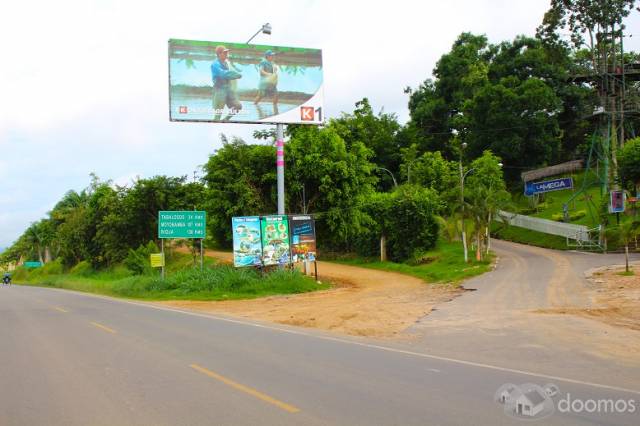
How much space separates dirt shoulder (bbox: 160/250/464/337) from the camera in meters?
15.2

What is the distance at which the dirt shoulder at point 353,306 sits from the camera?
15.2 meters

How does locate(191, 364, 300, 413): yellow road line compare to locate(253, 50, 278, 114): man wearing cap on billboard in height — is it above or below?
below

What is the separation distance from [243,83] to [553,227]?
27.2 metres

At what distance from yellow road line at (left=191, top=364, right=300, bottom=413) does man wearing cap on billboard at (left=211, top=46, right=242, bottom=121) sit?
1928cm

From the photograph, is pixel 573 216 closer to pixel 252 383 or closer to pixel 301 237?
pixel 301 237

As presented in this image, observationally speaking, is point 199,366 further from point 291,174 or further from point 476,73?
point 476,73

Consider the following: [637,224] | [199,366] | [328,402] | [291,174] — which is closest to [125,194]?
[291,174]

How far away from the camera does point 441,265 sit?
33000 mm

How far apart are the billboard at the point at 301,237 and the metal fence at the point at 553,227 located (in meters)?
12.9

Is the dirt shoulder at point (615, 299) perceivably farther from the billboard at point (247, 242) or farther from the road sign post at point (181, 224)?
the road sign post at point (181, 224)

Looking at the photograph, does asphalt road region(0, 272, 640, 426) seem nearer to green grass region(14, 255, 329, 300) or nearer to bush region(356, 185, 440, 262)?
green grass region(14, 255, 329, 300)

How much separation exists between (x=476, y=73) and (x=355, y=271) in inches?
1343

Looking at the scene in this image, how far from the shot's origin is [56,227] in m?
78.1

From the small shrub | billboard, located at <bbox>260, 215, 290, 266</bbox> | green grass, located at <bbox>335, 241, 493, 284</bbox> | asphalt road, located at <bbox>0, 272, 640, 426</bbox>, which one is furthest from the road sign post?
the small shrub
